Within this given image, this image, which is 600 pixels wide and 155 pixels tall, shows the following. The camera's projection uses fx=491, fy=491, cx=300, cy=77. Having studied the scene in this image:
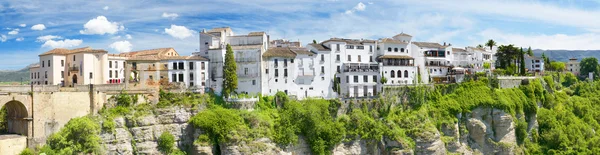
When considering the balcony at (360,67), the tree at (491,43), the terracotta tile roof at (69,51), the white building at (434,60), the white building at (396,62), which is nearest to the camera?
the terracotta tile roof at (69,51)

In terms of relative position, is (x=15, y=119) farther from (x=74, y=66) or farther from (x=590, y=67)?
(x=590, y=67)

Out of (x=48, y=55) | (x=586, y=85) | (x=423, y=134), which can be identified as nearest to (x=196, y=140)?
(x=48, y=55)

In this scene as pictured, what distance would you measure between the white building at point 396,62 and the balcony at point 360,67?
1094mm

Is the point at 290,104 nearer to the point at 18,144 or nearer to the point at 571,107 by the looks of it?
the point at 18,144

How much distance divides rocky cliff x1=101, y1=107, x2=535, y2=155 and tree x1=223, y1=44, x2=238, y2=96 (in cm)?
434

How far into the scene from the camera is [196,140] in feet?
147

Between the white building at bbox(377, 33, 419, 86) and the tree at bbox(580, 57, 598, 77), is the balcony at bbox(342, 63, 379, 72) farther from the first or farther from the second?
the tree at bbox(580, 57, 598, 77)

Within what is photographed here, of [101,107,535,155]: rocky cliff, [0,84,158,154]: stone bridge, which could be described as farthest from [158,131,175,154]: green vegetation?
[0,84,158,154]: stone bridge

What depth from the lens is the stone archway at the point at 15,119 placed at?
38.8 m

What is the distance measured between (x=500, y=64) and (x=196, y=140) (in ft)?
177

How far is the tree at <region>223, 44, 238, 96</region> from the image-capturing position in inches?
Result: 1943

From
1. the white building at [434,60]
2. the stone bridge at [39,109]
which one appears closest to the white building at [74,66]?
the stone bridge at [39,109]

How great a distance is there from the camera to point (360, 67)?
59375 millimetres

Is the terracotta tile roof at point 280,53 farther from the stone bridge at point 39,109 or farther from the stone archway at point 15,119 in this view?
the stone archway at point 15,119
